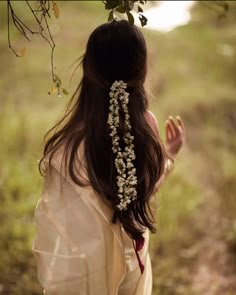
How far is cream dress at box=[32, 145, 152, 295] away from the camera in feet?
5.78

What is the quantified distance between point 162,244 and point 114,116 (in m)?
1.79

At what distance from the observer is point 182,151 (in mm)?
4699

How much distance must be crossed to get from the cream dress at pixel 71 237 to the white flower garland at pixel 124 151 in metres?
0.10

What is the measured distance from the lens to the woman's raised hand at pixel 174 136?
7.73 feet

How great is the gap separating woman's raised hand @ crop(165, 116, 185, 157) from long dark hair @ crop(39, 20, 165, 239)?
0.52m

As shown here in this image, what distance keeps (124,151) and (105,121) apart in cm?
12

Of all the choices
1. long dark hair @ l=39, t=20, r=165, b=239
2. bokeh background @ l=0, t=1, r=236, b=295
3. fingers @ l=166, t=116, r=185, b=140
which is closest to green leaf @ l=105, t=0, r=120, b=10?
long dark hair @ l=39, t=20, r=165, b=239

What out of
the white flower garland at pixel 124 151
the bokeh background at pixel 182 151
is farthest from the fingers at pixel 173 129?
the white flower garland at pixel 124 151

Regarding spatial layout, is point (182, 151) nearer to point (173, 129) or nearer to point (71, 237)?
point (173, 129)

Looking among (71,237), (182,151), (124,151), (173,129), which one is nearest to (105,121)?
(124,151)

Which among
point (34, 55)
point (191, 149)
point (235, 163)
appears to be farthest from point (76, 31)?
point (235, 163)

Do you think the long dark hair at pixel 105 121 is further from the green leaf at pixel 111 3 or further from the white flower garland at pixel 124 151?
the green leaf at pixel 111 3

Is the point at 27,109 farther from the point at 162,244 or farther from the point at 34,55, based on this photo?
the point at 162,244

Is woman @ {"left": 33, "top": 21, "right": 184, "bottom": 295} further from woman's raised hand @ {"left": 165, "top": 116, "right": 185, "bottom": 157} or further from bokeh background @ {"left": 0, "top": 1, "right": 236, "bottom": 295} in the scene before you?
woman's raised hand @ {"left": 165, "top": 116, "right": 185, "bottom": 157}
